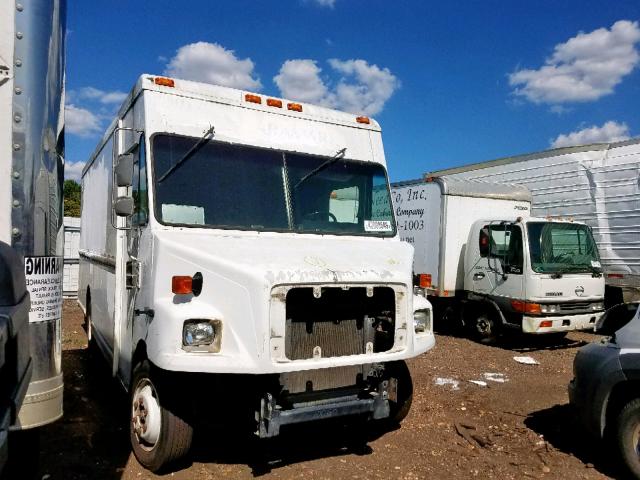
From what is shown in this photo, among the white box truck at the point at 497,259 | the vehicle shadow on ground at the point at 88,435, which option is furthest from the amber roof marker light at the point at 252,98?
the white box truck at the point at 497,259

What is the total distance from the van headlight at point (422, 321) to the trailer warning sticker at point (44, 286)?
279 centimetres

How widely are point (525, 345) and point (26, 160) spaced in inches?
354

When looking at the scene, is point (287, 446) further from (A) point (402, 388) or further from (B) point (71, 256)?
(B) point (71, 256)

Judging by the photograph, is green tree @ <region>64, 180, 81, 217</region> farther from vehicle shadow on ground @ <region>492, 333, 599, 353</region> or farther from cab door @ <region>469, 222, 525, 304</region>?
vehicle shadow on ground @ <region>492, 333, 599, 353</region>

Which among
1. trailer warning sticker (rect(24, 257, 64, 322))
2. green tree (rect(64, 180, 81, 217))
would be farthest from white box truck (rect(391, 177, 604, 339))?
green tree (rect(64, 180, 81, 217))

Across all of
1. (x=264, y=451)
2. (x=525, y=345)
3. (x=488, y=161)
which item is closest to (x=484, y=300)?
(x=525, y=345)

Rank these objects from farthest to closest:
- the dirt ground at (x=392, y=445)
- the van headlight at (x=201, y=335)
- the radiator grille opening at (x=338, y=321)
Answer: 1. the dirt ground at (x=392, y=445)
2. the radiator grille opening at (x=338, y=321)
3. the van headlight at (x=201, y=335)

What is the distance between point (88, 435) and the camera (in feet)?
16.2

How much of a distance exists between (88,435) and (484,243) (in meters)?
7.37

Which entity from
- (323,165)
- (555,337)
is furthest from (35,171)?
(555,337)

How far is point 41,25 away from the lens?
3188 mm

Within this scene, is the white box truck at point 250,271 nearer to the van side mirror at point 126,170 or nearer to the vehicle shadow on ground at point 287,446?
the van side mirror at point 126,170

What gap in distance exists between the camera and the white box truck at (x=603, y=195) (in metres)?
10.2

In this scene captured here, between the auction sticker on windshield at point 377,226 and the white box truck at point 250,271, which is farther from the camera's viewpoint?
the auction sticker on windshield at point 377,226
